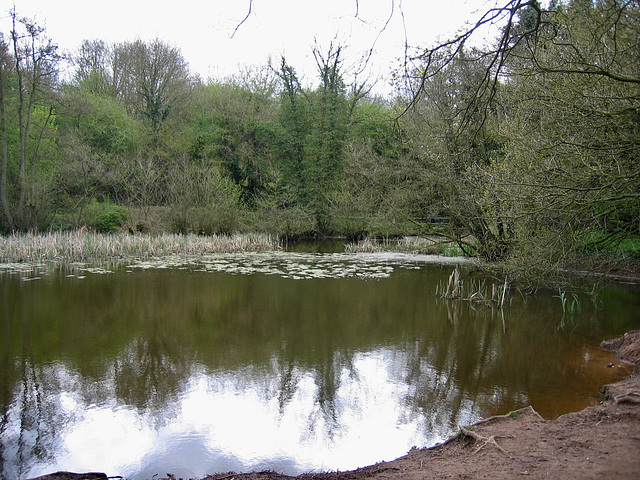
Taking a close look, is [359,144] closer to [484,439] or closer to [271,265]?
[271,265]

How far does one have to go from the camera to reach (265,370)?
5930 mm

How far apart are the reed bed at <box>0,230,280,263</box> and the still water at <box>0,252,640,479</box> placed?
3.83 meters

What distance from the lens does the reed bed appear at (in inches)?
581

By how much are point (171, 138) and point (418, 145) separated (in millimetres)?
17526

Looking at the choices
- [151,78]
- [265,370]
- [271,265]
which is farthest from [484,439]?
[151,78]

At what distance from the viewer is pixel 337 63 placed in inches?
990

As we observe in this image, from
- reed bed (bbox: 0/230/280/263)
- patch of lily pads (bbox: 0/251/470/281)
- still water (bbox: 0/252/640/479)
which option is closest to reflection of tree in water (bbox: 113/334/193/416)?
still water (bbox: 0/252/640/479)

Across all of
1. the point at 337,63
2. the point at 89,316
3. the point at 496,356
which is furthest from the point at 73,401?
the point at 337,63

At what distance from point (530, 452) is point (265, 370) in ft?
11.2

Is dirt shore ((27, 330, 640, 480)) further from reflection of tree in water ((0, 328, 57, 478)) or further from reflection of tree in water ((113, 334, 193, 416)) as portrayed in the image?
reflection of tree in water ((113, 334, 193, 416))

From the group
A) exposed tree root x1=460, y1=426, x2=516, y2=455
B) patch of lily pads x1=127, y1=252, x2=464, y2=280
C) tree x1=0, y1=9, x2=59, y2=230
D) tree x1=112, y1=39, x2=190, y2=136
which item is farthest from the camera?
tree x1=112, y1=39, x2=190, y2=136

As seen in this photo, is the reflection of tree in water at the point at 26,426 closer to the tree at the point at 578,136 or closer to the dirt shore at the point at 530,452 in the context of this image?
the dirt shore at the point at 530,452

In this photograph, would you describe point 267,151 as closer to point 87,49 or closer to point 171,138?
point 171,138

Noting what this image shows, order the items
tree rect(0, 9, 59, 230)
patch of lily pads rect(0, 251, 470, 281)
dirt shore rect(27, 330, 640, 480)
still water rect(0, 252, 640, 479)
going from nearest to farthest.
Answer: dirt shore rect(27, 330, 640, 480) → still water rect(0, 252, 640, 479) → patch of lily pads rect(0, 251, 470, 281) → tree rect(0, 9, 59, 230)
